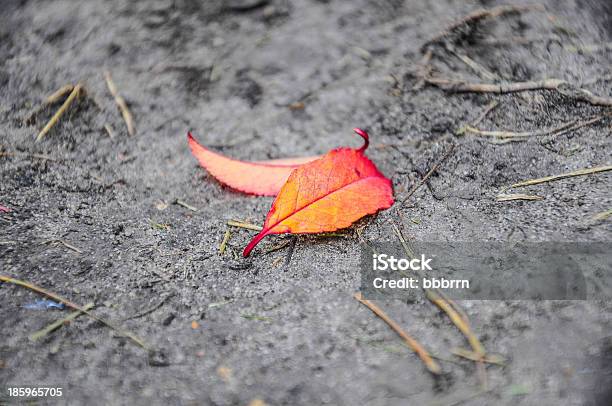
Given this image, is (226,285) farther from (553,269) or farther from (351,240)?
(553,269)

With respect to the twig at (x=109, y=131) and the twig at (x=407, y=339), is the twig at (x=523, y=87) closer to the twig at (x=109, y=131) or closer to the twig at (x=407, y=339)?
the twig at (x=407, y=339)

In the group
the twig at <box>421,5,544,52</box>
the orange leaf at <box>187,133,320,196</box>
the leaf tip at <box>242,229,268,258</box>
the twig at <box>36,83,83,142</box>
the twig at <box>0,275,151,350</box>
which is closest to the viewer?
the twig at <box>0,275,151,350</box>

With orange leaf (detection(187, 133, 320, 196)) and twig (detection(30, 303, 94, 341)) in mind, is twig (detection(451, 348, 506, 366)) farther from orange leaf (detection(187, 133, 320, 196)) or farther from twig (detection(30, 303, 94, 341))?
twig (detection(30, 303, 94, 341))

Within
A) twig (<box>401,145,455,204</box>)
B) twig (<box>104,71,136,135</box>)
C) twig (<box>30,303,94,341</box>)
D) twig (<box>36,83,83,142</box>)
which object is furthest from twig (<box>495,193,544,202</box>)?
twig (<box>36,83,83,142</box>)

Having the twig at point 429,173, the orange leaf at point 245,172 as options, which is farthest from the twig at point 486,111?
the orange leaf at point 245,172

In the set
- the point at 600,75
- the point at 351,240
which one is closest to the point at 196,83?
the point at 351,240

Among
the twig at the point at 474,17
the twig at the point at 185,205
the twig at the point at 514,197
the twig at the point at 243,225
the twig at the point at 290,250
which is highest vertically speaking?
the twig at the point at 474,17

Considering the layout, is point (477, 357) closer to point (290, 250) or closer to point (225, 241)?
point (290, 250)
